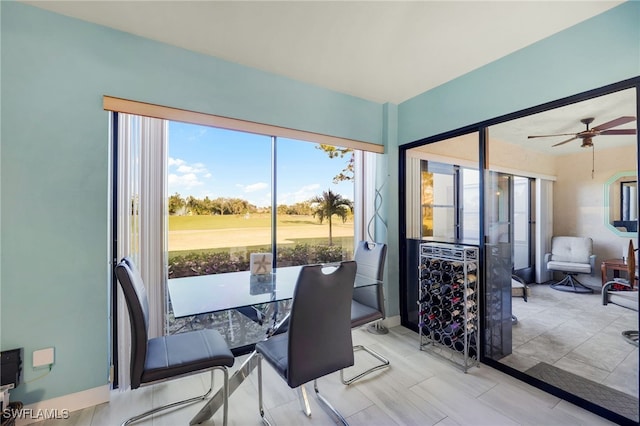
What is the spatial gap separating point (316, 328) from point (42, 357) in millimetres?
1790

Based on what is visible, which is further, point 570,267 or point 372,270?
point 372,270

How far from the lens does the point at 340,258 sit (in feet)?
11.5

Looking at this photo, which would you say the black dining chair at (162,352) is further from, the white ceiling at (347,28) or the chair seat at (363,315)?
the white ceiling at (347,28)

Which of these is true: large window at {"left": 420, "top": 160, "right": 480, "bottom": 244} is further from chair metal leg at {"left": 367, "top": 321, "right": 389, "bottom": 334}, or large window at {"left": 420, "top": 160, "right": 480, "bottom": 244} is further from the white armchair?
chair metal leg at {"left": 367, "top": 321, "right": 389, "bottom": 334}

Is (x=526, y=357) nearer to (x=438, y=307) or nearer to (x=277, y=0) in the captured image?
(x=438, y=307)

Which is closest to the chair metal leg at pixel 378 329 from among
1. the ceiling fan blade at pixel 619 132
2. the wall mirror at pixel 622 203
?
the wall mirror at pixel 622 203

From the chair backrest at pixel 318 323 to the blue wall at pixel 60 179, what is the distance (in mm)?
1463

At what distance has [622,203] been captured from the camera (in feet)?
5.74

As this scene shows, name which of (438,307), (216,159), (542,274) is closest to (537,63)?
(542,274)

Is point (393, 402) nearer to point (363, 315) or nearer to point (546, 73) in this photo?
point (363, 315)

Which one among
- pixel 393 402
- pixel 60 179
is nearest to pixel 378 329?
pixel 393 402

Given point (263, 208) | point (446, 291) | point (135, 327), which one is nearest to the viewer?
point (135, 327)

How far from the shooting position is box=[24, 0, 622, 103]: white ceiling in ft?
5.64

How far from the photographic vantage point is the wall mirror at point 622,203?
5.56 feet
